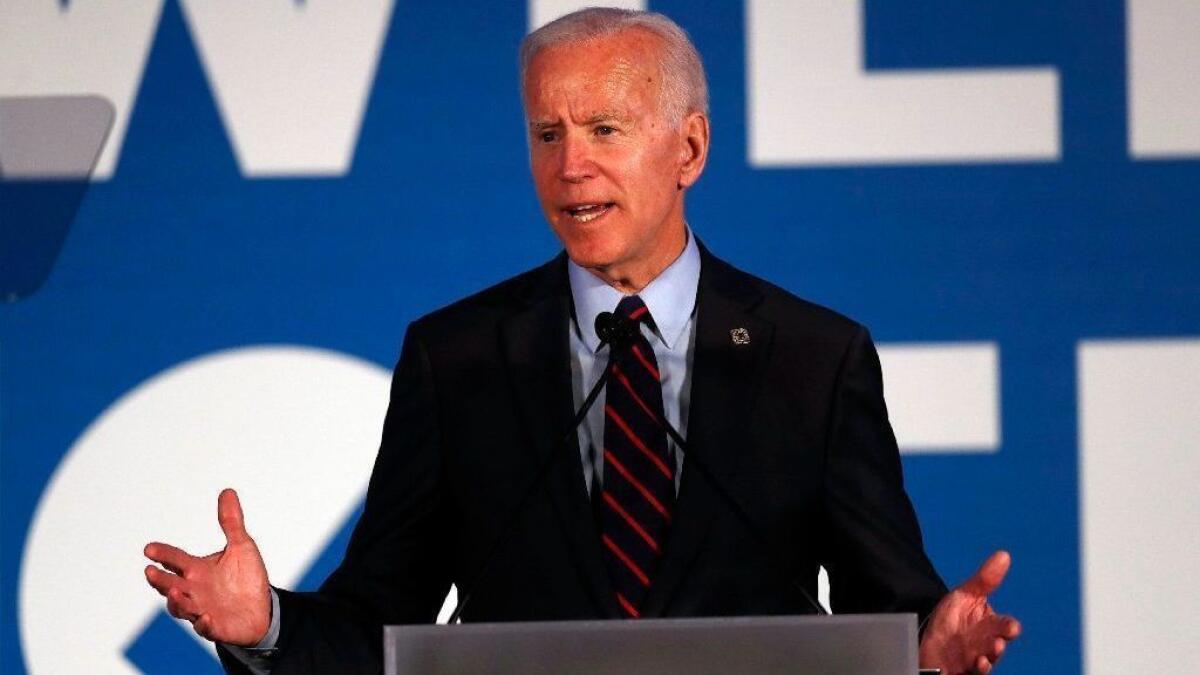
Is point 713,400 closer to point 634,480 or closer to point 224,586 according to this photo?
point 634,480

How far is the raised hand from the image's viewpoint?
162cm

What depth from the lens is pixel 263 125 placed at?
310 cm

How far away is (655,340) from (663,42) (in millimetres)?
330

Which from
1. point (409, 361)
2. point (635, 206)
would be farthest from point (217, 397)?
point (635, 206)

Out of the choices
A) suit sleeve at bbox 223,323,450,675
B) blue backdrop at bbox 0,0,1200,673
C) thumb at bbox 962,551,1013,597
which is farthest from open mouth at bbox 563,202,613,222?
blue backdrop at bbox 0,0,1200,673

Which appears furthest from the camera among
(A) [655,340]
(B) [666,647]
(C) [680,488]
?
(A) [655,340]

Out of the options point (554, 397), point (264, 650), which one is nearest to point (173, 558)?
point (264, 650)

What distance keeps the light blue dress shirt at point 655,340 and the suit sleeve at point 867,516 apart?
0.57 ft

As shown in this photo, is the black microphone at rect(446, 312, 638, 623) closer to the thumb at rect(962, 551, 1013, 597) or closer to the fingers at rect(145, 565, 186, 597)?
the fingers at rect(145, 565, 186, 597)

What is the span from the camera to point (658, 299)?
2078 millimetres

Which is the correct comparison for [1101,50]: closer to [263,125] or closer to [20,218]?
[263,125]

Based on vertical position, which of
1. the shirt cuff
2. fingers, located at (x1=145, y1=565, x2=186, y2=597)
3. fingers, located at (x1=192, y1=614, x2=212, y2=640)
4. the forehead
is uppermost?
the forehead

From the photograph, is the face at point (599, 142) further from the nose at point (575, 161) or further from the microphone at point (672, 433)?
the microphone at point (672, 433)

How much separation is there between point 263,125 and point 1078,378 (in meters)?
1.42
